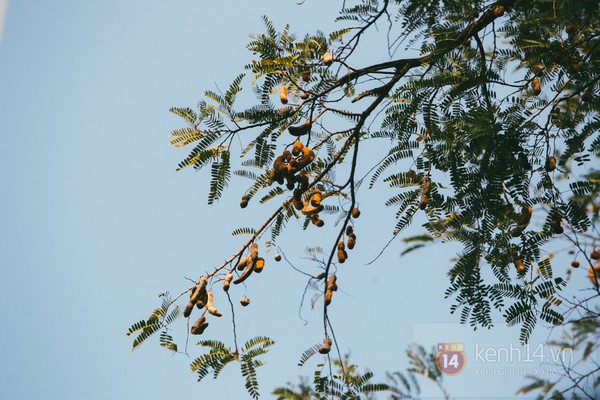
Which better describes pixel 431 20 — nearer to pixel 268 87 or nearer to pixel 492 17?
pixel 492 17

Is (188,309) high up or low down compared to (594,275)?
down

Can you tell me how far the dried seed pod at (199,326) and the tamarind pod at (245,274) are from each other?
17 centimetres

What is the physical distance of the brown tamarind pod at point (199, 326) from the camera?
2256 mm

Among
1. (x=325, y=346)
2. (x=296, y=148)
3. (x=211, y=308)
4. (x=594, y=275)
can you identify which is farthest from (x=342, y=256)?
(x=594, y=275)

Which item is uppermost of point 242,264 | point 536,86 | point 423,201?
point 536,86

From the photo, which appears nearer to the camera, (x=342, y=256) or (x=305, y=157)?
(x=305, y=157)

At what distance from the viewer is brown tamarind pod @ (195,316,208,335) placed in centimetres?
226

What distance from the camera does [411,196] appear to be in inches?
107

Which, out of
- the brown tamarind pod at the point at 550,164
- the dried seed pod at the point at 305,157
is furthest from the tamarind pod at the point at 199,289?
the brown tamarind pod at the point at 550,164

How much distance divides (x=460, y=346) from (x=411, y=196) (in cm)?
149

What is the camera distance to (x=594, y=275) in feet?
8.63

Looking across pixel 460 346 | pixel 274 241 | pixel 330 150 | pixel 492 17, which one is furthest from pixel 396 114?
pixel 460 346

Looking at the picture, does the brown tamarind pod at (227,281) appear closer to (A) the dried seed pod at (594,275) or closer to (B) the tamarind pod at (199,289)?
(B) the tamarind pod at (199,289)

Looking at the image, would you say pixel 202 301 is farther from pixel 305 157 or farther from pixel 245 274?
pixel 305 157
